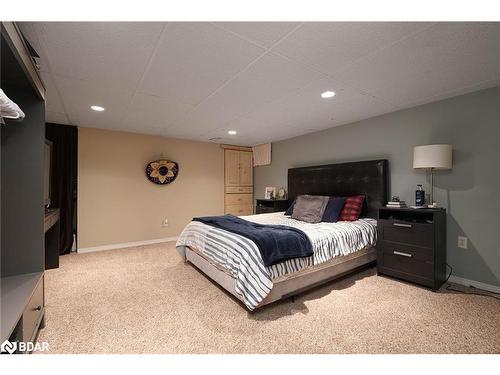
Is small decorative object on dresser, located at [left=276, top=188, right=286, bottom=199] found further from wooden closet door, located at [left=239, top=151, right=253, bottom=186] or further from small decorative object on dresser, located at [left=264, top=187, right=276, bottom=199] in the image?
wooden closet door, located at [left=239, top=151, right=253, bottom=186]

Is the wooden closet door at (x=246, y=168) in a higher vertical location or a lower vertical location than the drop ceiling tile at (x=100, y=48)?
lower

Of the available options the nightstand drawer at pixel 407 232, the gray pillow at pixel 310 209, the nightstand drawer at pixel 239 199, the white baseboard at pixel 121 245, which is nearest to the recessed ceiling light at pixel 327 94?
the gray pillow at pixel 310 209

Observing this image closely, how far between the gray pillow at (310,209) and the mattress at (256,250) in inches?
17.8

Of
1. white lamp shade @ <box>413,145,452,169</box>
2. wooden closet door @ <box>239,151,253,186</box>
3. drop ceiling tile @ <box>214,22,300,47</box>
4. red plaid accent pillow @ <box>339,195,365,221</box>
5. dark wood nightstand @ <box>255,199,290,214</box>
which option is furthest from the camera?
wooden closet door @ <box>239,151,253,186</box>

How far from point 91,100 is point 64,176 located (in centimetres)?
180

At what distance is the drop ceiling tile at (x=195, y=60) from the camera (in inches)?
58.5

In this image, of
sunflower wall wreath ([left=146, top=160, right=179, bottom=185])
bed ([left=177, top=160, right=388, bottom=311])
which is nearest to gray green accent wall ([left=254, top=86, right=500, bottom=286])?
bed ([left=177, top=160, right=388, bottom=311])

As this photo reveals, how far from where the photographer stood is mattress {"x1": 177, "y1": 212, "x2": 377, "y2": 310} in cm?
183

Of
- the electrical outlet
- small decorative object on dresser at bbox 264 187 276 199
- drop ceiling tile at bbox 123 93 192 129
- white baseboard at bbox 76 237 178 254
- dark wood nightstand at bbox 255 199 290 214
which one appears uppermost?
drop ceiling tile at bbox 123 93 192 129

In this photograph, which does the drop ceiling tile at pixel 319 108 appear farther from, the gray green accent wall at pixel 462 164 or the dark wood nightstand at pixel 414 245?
the dark wood nightstand at pixel 414 245

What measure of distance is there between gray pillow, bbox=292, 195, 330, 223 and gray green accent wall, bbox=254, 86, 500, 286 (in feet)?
3.22

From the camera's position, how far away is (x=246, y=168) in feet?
18.6

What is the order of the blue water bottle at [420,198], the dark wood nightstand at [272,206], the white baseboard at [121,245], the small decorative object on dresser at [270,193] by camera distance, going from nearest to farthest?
the blue water bottle at [420,198]
the white baseboard at [121,245]
the dark wood nightstand at [272,206]
the small decorative object on dresser at [270,193]

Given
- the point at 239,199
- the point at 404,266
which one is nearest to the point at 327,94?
the point at 404,266
